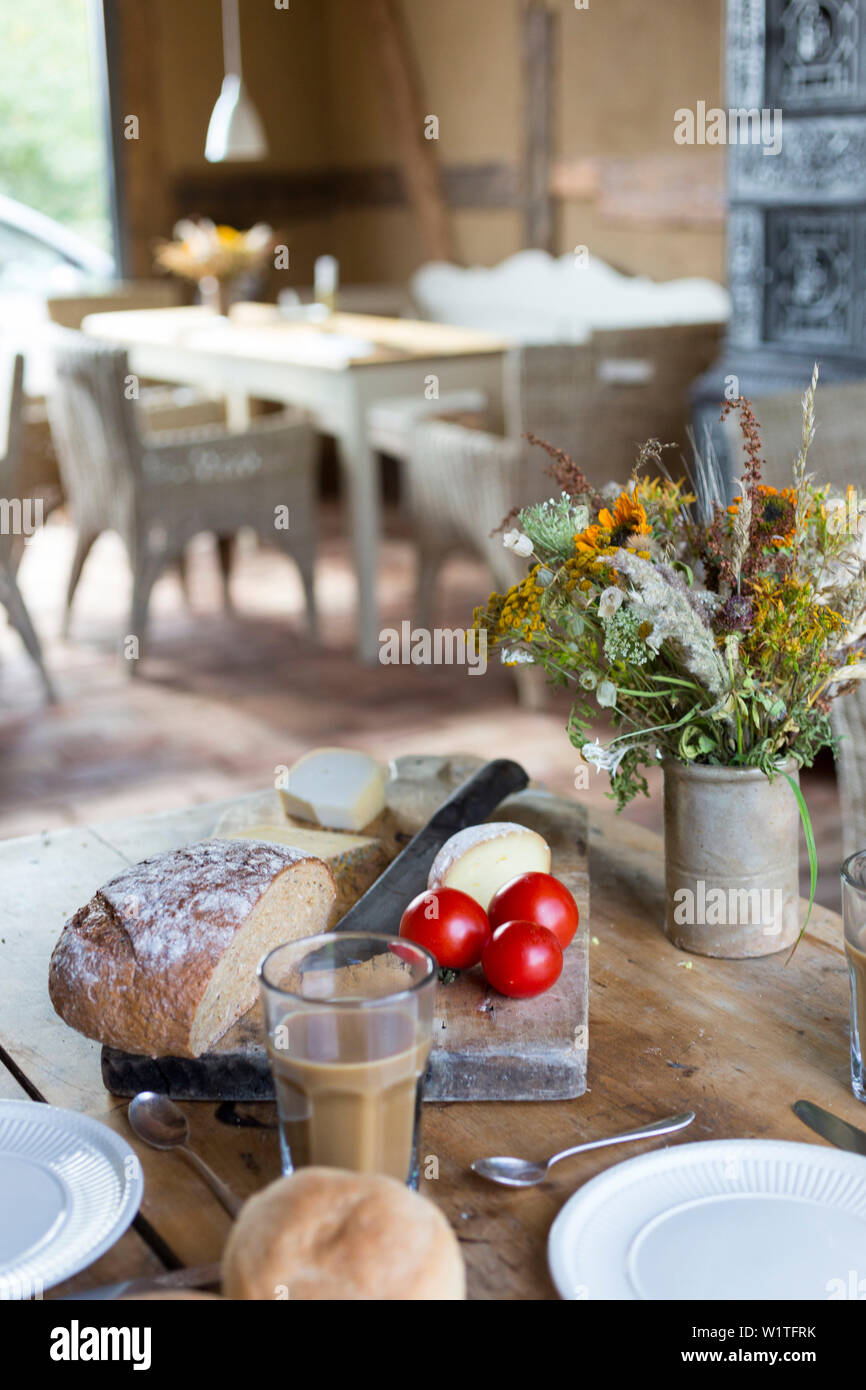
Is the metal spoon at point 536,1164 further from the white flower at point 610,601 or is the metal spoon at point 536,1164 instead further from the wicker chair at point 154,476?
the wicker chair at point 154,476

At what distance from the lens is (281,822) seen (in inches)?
55.7

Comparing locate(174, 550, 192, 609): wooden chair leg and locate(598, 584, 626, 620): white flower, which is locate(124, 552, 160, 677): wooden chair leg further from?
locate(598, 584, 626, 620): white flower

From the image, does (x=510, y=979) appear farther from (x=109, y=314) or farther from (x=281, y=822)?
(x=109, y=314)

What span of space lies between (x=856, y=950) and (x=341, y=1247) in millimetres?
452

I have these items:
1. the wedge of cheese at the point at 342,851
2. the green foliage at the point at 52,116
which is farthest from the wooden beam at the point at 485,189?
the wedge of cheese at the point at 342,851

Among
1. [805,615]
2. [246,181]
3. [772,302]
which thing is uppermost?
[246,181]

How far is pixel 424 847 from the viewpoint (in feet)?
4.08

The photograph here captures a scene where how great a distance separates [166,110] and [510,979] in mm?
6597

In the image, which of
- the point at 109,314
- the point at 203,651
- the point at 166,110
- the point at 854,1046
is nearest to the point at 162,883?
the point at 854,1046

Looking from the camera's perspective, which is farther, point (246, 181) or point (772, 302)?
point (246, 181)

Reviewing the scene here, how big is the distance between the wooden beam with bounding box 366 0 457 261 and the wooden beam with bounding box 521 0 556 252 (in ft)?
2.20

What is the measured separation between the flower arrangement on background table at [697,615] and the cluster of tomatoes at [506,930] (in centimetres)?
12

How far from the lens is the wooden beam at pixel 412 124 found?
6.61 m

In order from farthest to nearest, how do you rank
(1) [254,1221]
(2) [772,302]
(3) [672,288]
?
(3) [672,288], (2) [772,302], (1) [254,1221]
